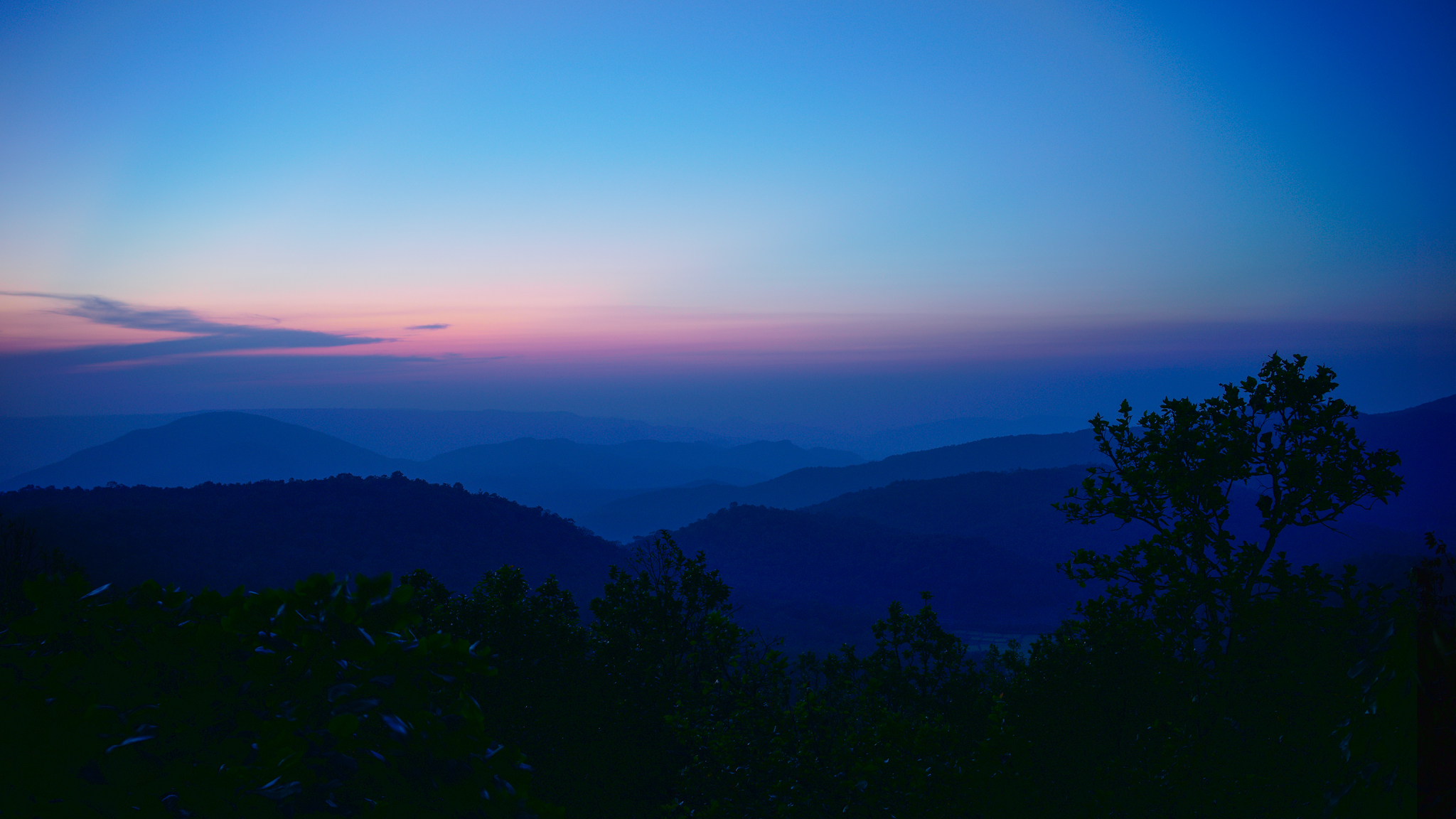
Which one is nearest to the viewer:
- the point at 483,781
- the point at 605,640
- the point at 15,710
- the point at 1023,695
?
the point at 15,710

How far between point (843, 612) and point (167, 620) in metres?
163

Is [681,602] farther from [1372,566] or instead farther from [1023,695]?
[1372,566]

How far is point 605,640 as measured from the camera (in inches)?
855

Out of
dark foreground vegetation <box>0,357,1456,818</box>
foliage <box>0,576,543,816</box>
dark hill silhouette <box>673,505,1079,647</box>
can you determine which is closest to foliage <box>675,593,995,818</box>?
dark foreground vegetation <box>0,357,1456,818</box>

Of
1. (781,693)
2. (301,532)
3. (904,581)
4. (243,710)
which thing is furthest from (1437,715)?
(904,581)

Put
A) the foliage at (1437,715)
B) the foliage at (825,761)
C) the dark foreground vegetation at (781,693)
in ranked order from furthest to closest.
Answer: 1. the foliage at (825,761)
2. the dark foreground vegetation at (781,693)
3. the foliage at (1437,715)

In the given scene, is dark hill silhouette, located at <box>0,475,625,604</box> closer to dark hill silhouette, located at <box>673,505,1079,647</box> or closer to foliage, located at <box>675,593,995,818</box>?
dark hill silhouette, located at <box>673,505,1079,647</box>

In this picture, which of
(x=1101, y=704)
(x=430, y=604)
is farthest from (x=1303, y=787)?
(x=430, y=604)

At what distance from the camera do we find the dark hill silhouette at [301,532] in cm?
10812

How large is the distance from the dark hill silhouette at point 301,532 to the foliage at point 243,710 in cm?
12257

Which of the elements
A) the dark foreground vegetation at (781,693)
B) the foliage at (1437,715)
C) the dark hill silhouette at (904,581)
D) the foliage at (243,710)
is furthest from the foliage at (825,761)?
the dark hill silhouette at (904,581)

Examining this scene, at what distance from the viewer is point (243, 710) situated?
4.03 m

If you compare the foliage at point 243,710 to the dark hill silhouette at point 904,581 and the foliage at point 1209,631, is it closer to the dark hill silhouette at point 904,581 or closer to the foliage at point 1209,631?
the foliage at point 1209,631

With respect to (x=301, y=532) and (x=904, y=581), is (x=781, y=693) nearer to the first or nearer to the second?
(x=301, y=532)
